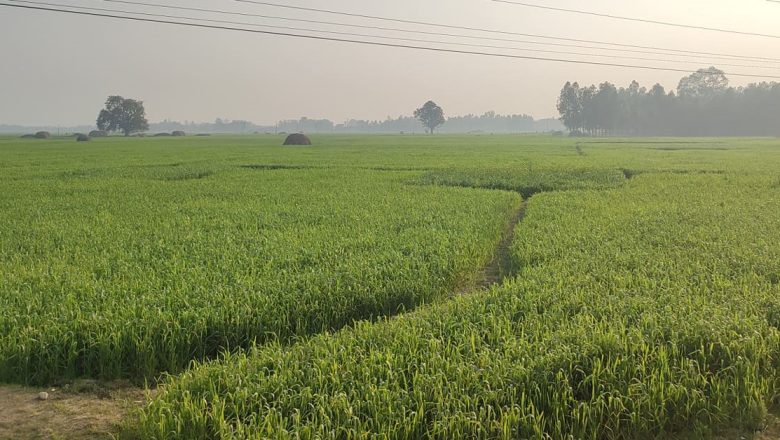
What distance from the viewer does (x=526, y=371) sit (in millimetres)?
3957

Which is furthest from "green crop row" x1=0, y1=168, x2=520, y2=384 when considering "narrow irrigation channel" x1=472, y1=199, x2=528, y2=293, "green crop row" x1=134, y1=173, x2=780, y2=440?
"green crop row" x1=134, y1=173, x2=780, y2=440

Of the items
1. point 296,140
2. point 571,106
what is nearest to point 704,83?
point 571,106

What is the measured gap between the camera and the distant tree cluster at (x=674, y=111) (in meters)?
103

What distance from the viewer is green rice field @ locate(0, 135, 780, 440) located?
11.9 ft

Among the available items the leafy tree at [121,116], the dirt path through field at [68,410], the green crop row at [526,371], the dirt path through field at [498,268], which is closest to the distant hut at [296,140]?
the dirt path through field at [498,268]

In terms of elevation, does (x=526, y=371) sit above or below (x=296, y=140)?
below

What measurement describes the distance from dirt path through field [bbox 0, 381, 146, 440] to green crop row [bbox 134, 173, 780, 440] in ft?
1.49

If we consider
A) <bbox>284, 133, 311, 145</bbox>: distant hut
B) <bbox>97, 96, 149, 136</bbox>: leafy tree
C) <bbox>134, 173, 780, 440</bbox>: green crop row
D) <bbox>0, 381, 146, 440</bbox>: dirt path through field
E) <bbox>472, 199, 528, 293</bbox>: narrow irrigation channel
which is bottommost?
<bbox>472, 199, 528, 293</bbox>: narrow irrigation channel

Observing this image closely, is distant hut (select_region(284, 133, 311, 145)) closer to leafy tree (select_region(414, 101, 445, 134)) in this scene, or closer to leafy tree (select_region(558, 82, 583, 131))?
leafy tree (select_region(558, 82, 583, 131))

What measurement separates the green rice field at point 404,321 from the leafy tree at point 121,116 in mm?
130329

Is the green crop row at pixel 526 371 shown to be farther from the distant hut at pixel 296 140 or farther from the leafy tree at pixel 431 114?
the leafy tree at pixel 431 114

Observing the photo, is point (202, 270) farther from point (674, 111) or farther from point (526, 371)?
point (674, 111)

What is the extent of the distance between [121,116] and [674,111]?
5022 inches

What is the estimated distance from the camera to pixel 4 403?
4.12 m
